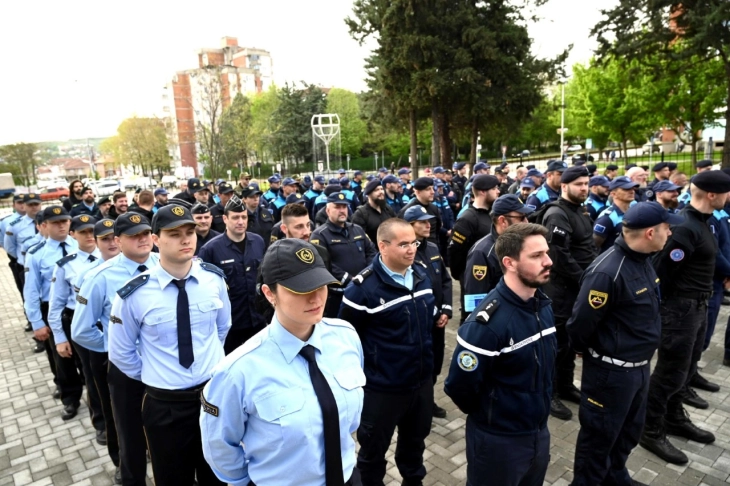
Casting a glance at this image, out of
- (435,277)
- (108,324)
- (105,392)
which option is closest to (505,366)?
(435,277)

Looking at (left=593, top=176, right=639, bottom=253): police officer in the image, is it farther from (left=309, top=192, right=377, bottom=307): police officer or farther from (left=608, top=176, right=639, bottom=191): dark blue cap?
(left=309, top=192, right=377, bottom=307): police officer

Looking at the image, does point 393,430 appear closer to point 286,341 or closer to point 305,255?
point 286,341

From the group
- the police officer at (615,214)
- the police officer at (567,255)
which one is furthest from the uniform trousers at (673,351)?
the police officer at (615,214)

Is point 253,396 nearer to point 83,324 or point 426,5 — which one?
point 83,324

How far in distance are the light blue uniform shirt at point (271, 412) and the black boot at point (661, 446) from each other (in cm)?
362

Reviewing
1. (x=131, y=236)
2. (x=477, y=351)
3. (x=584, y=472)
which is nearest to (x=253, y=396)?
(x=477, y=351)

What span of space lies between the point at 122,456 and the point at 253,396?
2.40m

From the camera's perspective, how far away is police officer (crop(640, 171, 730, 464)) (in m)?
4.19

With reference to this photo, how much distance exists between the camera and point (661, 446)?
4.16 meters

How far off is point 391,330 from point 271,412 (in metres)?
1.62

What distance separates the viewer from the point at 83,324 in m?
3.75

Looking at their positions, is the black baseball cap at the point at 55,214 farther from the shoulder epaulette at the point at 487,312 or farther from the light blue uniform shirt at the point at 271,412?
the shoulder epaulette at the point at 487,312

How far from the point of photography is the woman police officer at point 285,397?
1846 millimetres

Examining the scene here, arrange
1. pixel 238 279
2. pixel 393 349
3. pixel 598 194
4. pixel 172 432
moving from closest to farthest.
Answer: pixel 172 432, pixel 393 349, pixel 238 279, pixel 598 194
